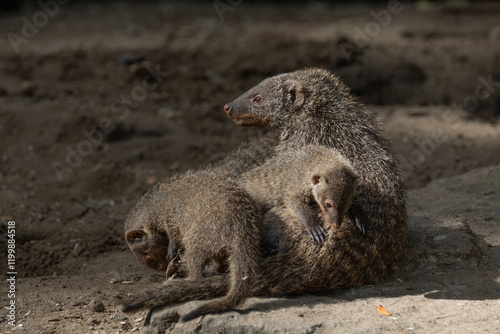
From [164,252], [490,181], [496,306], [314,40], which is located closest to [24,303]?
[164,252]

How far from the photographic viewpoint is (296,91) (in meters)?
4.05

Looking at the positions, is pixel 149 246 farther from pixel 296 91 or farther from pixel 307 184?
pixel 296 91

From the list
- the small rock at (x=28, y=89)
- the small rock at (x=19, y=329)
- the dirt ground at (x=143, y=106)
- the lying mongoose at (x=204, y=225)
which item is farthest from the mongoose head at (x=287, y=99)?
the small rock at (x=28, y=89)

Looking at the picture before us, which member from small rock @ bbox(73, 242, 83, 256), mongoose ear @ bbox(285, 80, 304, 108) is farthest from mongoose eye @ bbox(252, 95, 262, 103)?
small rock @ bbox(73, 242, 83, 256)

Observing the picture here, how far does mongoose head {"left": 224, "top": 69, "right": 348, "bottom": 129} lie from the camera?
3.98 m

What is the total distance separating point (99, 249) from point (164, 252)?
3.44 feet

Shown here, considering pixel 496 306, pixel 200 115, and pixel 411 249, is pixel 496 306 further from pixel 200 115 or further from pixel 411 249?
pixel 200 115

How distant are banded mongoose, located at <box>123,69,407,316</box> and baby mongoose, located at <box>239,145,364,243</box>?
80mm

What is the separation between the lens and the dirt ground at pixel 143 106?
430 centimetres

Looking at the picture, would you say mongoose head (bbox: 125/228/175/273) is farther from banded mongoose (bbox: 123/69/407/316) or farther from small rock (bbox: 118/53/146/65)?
small rock (bbox: 118/53/146/65)

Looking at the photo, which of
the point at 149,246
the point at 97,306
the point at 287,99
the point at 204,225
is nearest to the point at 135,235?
the point at 149,246

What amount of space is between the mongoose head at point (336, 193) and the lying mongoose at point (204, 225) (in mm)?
374

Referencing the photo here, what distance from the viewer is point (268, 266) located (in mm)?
3064

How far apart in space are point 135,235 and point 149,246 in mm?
130
